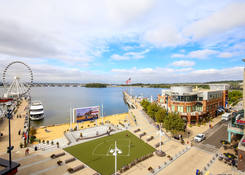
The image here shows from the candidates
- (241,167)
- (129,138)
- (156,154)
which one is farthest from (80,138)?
(241,167)

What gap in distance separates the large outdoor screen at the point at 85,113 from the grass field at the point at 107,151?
406 inches

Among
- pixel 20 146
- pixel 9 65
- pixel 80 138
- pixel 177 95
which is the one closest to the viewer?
pixel 20 146

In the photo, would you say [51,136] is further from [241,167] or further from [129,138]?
[241,167]

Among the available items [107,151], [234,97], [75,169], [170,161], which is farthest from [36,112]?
[234,97]

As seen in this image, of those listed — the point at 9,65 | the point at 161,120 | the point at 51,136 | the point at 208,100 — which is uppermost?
the point at 9,65

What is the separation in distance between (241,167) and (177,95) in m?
27.0

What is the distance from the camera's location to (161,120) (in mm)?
42375

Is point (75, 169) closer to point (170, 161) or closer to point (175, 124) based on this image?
point (170, 161)

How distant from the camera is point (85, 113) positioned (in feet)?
139

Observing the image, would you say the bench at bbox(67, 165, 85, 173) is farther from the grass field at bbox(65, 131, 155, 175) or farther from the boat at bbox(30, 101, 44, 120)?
the boat at bbox(30, 101, 44, 120)

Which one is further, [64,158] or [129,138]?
[129,138]

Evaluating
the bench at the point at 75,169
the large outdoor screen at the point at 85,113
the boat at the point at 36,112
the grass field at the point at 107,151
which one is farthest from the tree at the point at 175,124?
the boat at the point at 36,112

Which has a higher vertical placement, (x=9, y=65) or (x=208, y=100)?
(x=9, y=65)

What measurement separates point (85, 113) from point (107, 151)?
1700 cm
